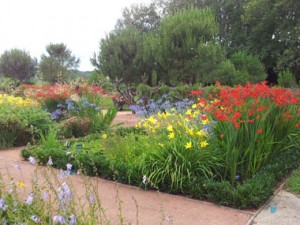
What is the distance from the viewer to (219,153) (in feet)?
14.0

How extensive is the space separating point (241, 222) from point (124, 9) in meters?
33.1

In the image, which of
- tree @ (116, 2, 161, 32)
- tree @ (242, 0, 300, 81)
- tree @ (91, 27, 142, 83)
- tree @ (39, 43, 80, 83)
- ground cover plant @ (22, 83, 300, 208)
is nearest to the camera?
ground cover plant @ (22, 83, 300, 208)

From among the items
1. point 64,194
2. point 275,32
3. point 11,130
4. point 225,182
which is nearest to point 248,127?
point 225,182

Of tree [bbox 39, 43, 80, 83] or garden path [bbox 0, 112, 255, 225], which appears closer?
garden path [bbox 0, 112, 255, 225]

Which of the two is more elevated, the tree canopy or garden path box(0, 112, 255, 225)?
the tree canopy

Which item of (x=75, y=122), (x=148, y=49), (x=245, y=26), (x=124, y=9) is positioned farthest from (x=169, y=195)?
(x=124, y=9)

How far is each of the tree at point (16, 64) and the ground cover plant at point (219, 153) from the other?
27785 millimetres

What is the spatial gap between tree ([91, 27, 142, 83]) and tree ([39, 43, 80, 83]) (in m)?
7.56

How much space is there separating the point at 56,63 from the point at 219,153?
1093 inches

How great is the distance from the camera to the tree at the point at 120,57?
18922mm

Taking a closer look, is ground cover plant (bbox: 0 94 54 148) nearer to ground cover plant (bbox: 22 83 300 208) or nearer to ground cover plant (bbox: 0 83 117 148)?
ground cover plant (bbox: 0 83 117 148)

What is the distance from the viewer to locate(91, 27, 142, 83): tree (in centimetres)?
1892

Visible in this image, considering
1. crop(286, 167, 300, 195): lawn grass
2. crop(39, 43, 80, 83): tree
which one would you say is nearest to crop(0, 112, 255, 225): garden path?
crop(286, 167, 300, 195): lawn grass

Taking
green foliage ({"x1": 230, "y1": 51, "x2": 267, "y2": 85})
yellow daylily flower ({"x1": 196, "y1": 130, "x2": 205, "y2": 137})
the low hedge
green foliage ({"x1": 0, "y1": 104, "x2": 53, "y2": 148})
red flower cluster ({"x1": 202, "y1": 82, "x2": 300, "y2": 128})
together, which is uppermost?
green foliage ({"x1": 230, "y1": 51, "x2": 267, "y2": 85})
